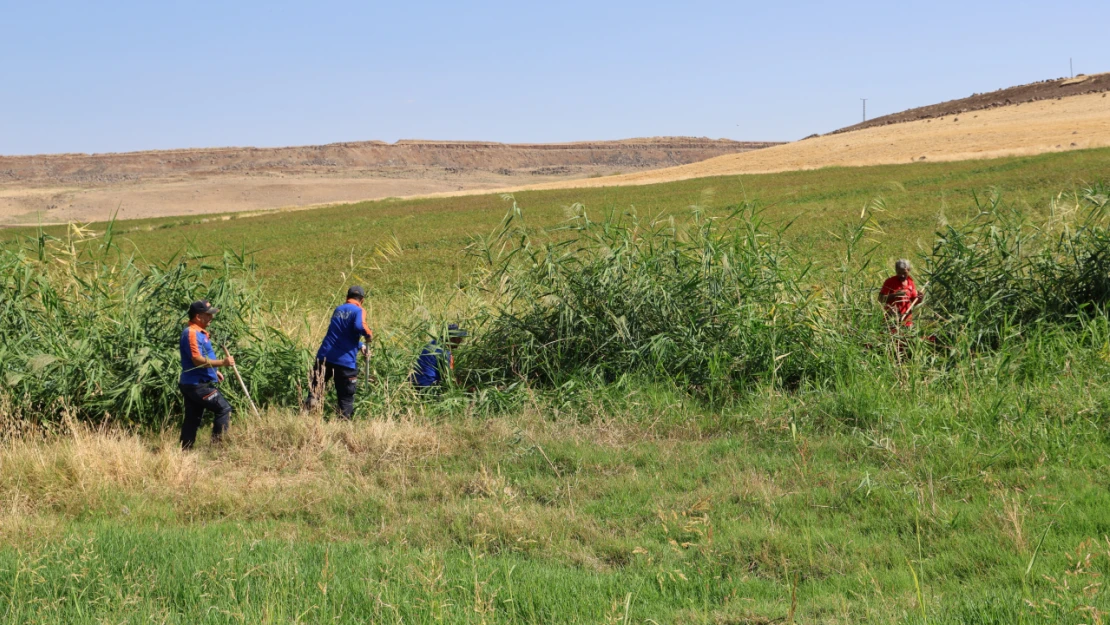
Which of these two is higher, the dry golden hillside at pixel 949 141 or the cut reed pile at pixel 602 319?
the dry golden hillside at pixel 949 141

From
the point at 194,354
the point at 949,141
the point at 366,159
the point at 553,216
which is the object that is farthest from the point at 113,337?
the point at 366,159

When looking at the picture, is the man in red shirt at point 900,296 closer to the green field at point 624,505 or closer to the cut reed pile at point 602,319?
the cut reed pile at point 602,319

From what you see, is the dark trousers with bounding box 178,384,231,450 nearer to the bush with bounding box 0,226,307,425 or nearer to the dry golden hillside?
the bush with bounding box 0,226,307,425

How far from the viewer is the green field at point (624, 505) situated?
4113mm

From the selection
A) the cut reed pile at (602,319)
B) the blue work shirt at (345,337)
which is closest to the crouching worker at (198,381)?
the cut reed pile at (602,319)

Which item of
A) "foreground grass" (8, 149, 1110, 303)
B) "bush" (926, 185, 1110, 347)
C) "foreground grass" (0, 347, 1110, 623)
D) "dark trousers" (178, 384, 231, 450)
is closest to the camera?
"foreground grass" (0, 347, 1110, 623)

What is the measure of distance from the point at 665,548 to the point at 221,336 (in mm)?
5696

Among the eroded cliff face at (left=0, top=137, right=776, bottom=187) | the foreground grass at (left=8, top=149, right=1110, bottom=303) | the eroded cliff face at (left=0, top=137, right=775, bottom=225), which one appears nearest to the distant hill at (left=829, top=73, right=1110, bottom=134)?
the eroded cliff face at (left=0, top=137, right=775, bottom=225)

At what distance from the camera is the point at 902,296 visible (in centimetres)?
883

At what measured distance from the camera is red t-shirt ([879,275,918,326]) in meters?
8.76

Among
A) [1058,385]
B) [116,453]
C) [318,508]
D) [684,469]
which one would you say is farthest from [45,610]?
[1058,385]

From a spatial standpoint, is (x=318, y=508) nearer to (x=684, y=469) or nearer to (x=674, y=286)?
(x=684, y=469)

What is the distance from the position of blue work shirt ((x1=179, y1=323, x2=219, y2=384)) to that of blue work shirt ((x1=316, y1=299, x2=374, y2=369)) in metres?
0.96

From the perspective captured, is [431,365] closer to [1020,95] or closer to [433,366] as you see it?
[433,366]
